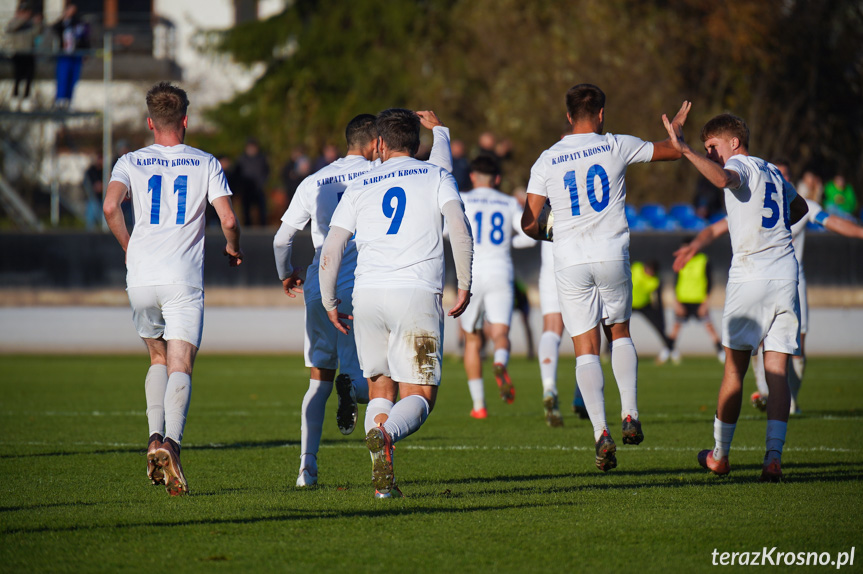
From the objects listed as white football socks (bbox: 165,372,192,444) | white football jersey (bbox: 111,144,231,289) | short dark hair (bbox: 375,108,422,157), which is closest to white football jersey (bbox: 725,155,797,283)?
short dark hair (bbox: 375,108,422,157)

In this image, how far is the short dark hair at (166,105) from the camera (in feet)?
22.9

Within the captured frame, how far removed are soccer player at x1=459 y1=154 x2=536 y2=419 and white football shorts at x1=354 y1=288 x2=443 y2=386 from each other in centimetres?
500

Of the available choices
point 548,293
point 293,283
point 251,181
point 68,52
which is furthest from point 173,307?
point 68,52

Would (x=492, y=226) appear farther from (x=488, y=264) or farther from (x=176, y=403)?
(x=176, y=403)

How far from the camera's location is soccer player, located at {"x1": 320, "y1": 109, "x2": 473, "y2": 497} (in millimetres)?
6508

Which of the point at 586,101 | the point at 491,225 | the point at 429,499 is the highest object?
the point at 586,101

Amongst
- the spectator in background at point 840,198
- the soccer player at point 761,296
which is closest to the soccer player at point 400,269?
the soccer player at point 761,296

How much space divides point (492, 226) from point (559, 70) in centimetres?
Answer: 1888

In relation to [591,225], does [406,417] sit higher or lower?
lower

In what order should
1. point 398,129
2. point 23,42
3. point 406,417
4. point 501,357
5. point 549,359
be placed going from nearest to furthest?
point 406,417
point 398,129
point 549,359
point 501,357
point 23,42

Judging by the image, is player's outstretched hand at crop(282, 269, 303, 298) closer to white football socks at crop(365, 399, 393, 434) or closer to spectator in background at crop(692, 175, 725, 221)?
white football socks at crop(365, 399, 393, 434)

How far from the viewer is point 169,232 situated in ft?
23.0

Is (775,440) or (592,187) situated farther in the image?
(592,187)

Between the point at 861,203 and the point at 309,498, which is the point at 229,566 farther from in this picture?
the point at 861,203
